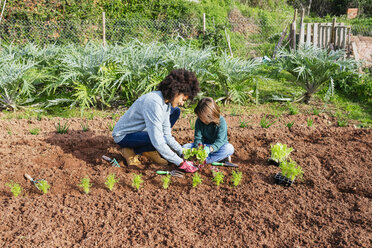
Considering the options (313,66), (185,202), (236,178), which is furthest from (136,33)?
(185,202)

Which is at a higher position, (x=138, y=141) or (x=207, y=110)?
(x=207, y=110)

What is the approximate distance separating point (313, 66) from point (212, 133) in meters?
2.68

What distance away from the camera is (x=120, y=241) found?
231 centimetres

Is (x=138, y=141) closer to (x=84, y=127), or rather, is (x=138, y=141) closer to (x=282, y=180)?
(x=84, y=127)

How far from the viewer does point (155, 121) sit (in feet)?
9.77

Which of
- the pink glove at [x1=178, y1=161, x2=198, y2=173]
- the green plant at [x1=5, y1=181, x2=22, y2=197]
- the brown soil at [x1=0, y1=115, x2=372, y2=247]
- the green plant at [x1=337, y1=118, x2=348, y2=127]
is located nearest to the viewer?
the brown soil at [x1=0, y1=115, x2=372, y2=247]

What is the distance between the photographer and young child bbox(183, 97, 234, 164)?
3.09 metres

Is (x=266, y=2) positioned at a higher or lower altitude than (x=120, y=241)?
higher

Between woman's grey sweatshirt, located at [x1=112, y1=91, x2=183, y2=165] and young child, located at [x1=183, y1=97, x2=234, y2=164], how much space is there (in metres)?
0.31

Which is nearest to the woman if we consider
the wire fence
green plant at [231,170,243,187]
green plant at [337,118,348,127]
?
green plant at [231,170,243,187]

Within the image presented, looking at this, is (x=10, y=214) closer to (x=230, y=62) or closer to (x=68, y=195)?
(x=68, y=195)

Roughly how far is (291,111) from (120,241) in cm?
357

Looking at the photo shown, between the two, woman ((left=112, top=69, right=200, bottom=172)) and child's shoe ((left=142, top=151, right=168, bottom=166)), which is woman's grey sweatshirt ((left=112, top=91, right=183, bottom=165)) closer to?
woman ((left=112, top=69, right=200, bottom=172))

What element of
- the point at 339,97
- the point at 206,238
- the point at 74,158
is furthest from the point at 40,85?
the point at 339,97
